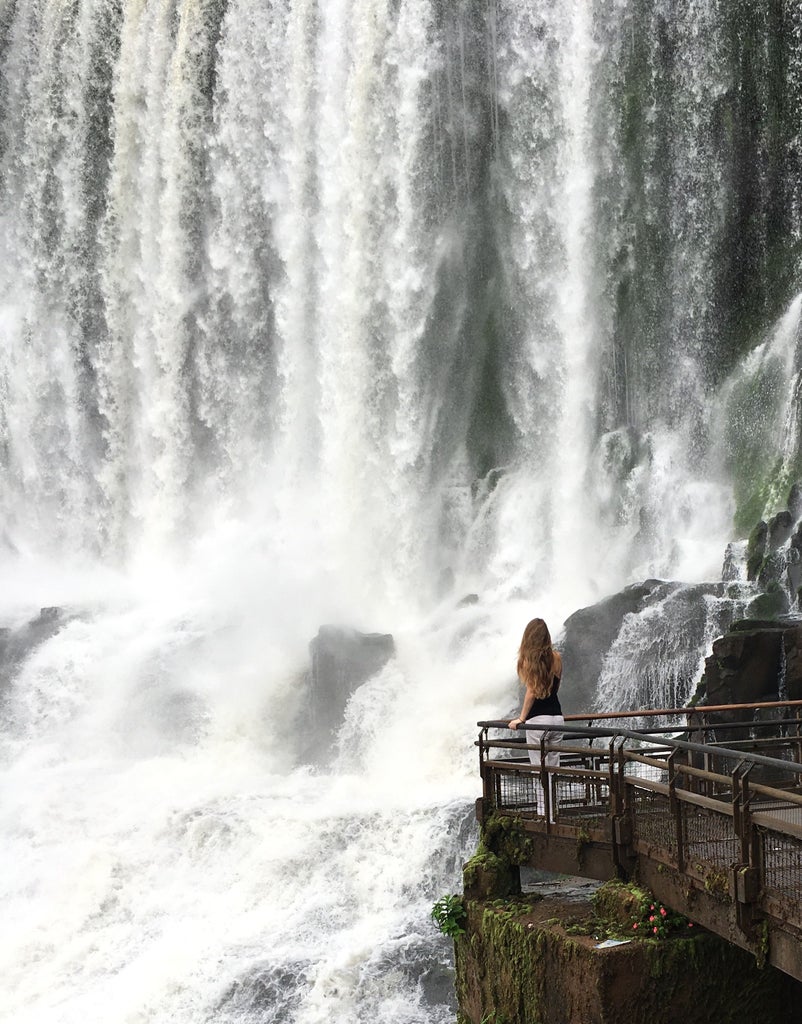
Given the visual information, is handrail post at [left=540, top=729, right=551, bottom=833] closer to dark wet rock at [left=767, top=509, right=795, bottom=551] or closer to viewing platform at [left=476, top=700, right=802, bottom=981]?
Result: viewing platform at [left=476, top=700, right=802, bottom=981]

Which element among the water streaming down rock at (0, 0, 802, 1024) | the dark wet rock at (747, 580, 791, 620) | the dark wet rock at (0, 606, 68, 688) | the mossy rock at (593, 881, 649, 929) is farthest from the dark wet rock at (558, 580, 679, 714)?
the dark wet rock at (0, 606, 68, 688)

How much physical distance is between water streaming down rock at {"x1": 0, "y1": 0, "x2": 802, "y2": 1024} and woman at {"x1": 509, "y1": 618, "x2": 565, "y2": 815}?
6.10 m

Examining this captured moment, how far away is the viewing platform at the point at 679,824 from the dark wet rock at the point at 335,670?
1182cm

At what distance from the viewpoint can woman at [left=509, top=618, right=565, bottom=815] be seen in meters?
9.08

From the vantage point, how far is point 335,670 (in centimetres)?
2322

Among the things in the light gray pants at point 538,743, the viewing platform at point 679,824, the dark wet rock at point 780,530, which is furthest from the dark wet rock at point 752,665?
the light gray pants at point 538,743

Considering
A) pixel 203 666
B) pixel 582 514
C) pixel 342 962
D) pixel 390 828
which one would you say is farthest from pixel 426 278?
pixel 342 962

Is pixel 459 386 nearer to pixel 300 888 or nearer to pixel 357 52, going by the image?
pixel 357 52

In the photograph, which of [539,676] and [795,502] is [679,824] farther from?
[795,502]

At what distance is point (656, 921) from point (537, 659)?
6.01 ft

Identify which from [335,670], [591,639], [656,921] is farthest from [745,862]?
[335,670]

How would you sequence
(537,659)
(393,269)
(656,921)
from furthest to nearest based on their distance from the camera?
1. (393,269)
2. (537,659)
3. (656,921)

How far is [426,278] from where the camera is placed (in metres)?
31.5

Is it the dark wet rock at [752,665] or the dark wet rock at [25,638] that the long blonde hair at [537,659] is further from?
the dark wet rock at [25,638]
